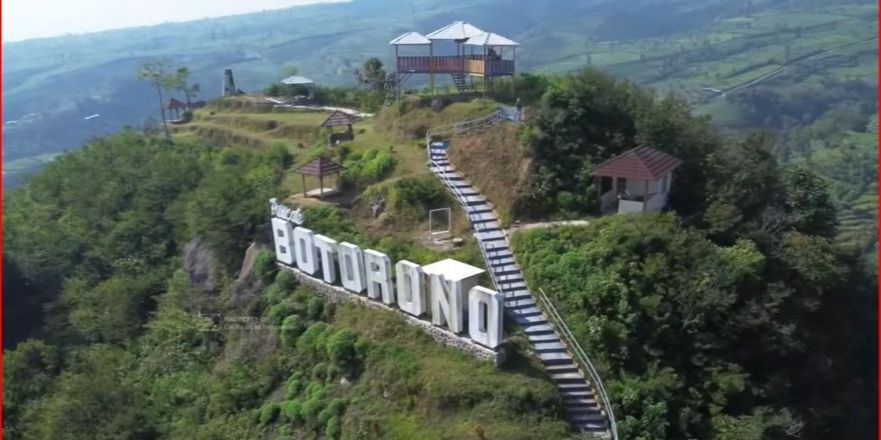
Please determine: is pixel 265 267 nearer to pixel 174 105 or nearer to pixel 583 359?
pixel 583 359

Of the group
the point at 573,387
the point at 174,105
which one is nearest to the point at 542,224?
the point at 573,387

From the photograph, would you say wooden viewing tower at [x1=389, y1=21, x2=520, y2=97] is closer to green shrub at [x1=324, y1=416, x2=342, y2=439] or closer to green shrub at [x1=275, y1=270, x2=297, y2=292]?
green shrub at [x1=275, y1=270, x2=297, y2=292]

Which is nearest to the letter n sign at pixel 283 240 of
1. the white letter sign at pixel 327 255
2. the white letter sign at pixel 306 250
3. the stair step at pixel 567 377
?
the white letter sign at pixel 306 250

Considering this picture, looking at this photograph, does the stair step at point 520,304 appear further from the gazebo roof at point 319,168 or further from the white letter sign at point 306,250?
the gazebo roof at point 319,168

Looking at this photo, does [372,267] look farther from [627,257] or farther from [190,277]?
[190,277]

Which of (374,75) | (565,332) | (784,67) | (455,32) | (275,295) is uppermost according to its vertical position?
(455,32)

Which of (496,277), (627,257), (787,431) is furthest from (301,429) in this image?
(787,431)

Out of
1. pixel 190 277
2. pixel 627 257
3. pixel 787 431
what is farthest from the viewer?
pixel 190 277
